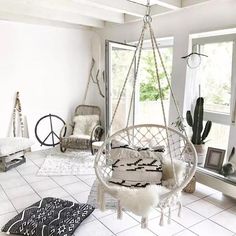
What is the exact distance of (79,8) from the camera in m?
3.63

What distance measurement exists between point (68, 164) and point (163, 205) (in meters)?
2.47

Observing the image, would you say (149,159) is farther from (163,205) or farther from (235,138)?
(235,138)

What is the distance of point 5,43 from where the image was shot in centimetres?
426

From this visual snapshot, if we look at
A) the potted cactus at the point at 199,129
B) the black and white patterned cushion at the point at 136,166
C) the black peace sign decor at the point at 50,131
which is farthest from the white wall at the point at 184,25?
the black peace sign decor at the point at 50,131

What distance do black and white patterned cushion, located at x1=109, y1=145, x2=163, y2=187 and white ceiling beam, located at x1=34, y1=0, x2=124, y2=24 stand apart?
87.2 inches

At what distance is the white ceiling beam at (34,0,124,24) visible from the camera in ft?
10.8

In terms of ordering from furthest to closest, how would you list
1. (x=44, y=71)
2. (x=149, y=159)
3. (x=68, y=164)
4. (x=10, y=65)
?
(x=44, y=71)
(x=10, y=65)
(x=68, y=164)
(x=149, y=159)

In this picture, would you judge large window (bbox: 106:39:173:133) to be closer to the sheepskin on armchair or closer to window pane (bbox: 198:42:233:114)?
window pane (bbox: 198:42:233:114)

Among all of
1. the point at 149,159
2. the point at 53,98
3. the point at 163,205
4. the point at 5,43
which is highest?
the point at 5,43

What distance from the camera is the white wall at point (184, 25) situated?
→ 2990 mm

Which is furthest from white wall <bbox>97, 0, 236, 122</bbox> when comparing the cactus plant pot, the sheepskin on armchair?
the sheepskin on armchair

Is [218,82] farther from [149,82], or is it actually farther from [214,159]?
[149,82]

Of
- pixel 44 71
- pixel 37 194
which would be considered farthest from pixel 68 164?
pixel 44 71

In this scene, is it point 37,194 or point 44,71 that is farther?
point 44,71
